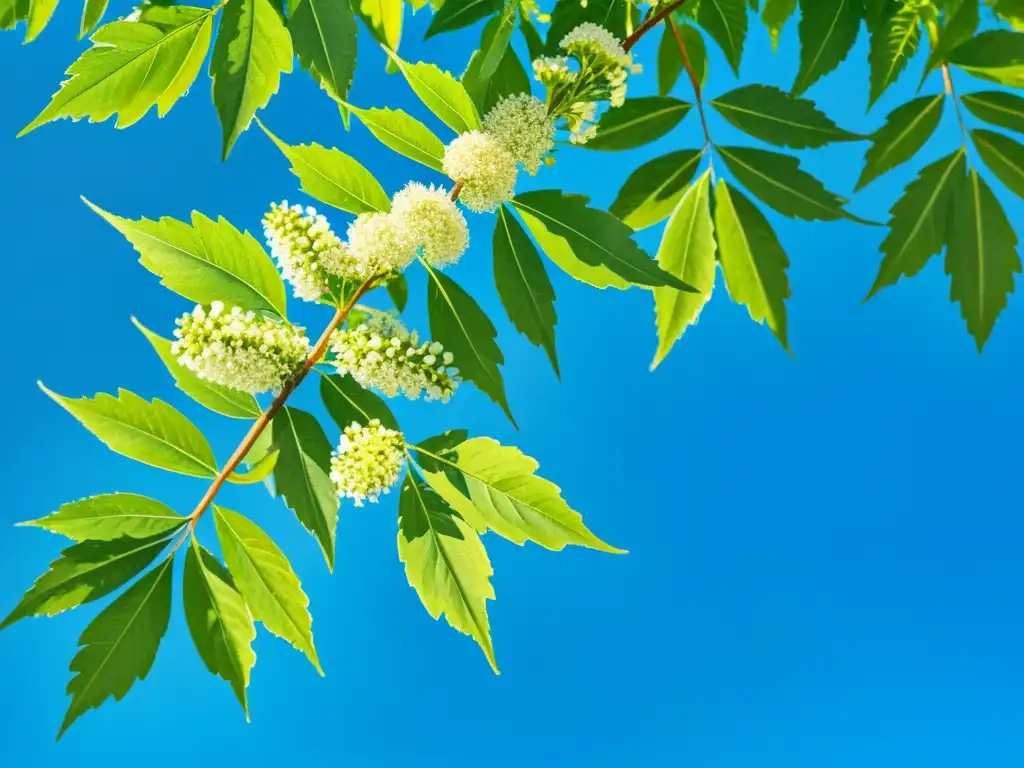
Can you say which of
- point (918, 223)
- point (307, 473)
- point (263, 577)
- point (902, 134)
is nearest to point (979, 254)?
point (918, 223)

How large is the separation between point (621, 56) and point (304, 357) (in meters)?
0.73

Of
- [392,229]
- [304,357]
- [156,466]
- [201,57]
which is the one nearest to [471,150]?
[392,229]

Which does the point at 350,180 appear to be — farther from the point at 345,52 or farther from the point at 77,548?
the point at 77,548

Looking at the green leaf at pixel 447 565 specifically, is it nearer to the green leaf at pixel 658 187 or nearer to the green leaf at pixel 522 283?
the green leaf at pixel 522 283

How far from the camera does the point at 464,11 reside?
1651 mm

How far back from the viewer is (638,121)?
1.86 metres

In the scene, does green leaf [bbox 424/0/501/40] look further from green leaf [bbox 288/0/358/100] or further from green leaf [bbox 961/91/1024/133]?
green leaf [bbox 961/91/1024/133]

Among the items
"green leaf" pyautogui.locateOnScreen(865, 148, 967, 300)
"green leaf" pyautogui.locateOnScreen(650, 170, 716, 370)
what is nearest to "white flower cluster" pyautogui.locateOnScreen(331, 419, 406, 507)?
"green leaf" pyautogui.locateOnScreen(650, 170, 716, 370)

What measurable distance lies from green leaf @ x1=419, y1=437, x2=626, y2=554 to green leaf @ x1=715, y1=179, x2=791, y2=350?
0.59m

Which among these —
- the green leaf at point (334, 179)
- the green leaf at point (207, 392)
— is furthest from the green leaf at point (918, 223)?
the green leaf at point (207, 392)

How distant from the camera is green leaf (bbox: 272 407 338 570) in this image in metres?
1.48

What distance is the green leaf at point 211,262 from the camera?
1524mm

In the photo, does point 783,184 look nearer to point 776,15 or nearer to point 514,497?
point 776,15

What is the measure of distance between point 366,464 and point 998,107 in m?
1.60
